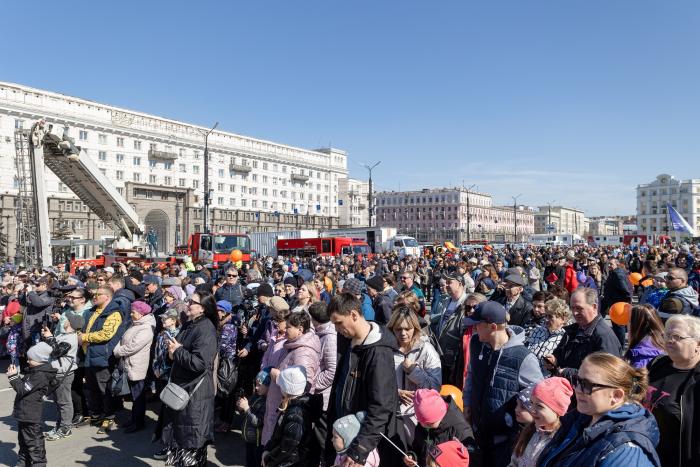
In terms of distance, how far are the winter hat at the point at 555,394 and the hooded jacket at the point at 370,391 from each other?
37.7 inches

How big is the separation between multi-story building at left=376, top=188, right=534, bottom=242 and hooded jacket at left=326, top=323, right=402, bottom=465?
118 metres

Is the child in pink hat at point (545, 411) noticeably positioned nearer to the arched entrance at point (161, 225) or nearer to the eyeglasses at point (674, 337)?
the eyeglasses at point (674, 337)

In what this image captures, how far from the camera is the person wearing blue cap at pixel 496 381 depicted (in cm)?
344

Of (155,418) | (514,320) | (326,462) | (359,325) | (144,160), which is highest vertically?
(144,160)

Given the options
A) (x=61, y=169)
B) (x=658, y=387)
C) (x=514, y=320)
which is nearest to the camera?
(x=658, y=387)

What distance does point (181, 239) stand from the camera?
64125mm

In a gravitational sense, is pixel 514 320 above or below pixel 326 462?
above

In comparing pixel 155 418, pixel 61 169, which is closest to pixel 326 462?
pixel 155 418

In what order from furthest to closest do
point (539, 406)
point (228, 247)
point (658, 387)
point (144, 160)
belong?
point (144, 160), point (228, 247), point (658, 387), point (539, 406)

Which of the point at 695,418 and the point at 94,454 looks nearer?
the point at 695,418

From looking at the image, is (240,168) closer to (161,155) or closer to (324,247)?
(161,155)

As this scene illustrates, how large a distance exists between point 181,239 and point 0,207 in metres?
19.8

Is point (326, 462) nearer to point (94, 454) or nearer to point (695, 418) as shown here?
point (695, 418)

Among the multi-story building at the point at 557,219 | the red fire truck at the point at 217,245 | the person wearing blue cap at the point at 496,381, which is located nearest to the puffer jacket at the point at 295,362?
the person wearing blue cap at the point at 496,381
